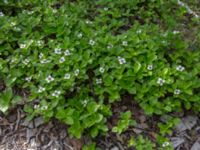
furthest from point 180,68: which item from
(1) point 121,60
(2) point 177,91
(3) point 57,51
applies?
(3) point 57,51

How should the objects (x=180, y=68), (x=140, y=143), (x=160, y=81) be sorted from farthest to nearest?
1. (x=180, y=68)
2. (x=160, y=81)
3. (x=140, y=143)

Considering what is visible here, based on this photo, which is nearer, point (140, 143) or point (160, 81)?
point (140, 143)

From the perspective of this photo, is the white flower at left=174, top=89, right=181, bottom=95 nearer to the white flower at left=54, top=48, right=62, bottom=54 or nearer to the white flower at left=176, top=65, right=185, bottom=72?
the white flower at left=176, top=65, right=185, bottom=72

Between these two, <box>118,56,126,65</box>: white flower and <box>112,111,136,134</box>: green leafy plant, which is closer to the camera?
<box>112,111,136,134</box>: green leafy plant

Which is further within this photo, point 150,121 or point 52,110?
point 150,121

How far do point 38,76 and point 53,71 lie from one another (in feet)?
0.37

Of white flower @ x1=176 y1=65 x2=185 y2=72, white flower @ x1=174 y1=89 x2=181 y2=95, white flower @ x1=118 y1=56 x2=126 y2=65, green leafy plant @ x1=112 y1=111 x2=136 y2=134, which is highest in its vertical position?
white flower @ x1=118 y1=56 x2=126 y2=65

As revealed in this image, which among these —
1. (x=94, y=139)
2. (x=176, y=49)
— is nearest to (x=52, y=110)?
(x=94, y=139)

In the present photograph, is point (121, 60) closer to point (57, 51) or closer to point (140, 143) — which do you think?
point (57, 51)

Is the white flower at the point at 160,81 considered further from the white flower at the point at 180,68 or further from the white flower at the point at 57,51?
the white flower at the point at 57,51

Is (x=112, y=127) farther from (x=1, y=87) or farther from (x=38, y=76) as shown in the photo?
(x=1, y=87)

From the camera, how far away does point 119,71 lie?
246 cm

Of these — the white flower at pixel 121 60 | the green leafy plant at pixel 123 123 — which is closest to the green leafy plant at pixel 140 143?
the green leafy plant at pixel 123 123

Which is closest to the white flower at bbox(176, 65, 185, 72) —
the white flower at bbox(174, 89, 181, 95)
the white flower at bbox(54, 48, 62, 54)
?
the white flower at bbox(174, 89, 181, 95)
